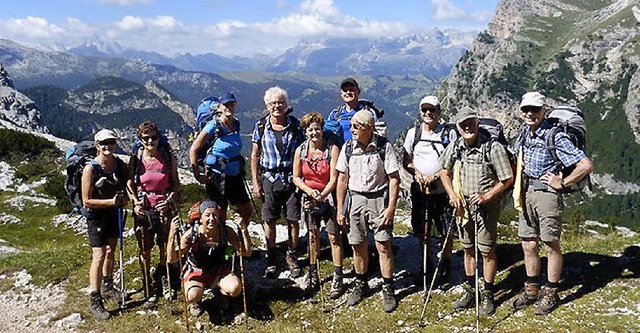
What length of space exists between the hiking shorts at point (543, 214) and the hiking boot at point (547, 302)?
1.16 m

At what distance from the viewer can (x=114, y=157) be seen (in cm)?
975

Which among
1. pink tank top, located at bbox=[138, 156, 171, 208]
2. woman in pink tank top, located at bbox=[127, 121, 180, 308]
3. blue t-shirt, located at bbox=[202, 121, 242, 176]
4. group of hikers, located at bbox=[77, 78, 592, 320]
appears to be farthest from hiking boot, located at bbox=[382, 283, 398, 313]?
pink tank top, located at bbox=[138, 156, 171, 208]

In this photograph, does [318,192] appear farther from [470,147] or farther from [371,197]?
[470,147]

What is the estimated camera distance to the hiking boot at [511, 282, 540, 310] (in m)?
9.29

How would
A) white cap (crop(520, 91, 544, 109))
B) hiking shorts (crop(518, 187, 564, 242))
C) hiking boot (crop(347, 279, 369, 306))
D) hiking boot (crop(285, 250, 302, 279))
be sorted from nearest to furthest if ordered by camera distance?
white cap (crop(520, 91, 544, 109))
hiking shorts (crop(518, 187, 564, 242))
hiking boot (crop(347, 279, 369, 306))
hiking boot (crop(285, 250, 302, 279))

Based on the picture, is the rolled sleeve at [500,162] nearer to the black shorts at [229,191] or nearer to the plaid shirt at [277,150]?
the plaid shirt at [277,150]

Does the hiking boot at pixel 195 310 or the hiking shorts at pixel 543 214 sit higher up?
the hiking shorts at pixel 543 214

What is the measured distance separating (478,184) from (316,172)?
3.13 metres

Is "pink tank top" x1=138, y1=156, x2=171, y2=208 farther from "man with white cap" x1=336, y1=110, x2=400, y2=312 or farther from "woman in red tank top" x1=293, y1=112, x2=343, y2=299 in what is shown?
"man with white cap" x1=336, y1=110, x2=400, y2=312

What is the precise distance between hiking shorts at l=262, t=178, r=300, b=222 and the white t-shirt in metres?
2.73

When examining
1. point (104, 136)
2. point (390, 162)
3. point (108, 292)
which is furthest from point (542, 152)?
point (108, 292)

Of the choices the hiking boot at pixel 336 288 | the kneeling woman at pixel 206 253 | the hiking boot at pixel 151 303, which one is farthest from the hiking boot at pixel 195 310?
the hiking boot at pixel 336 288

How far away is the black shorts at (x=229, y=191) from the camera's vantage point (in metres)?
10.7

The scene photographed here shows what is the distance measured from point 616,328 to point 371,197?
4791mm
